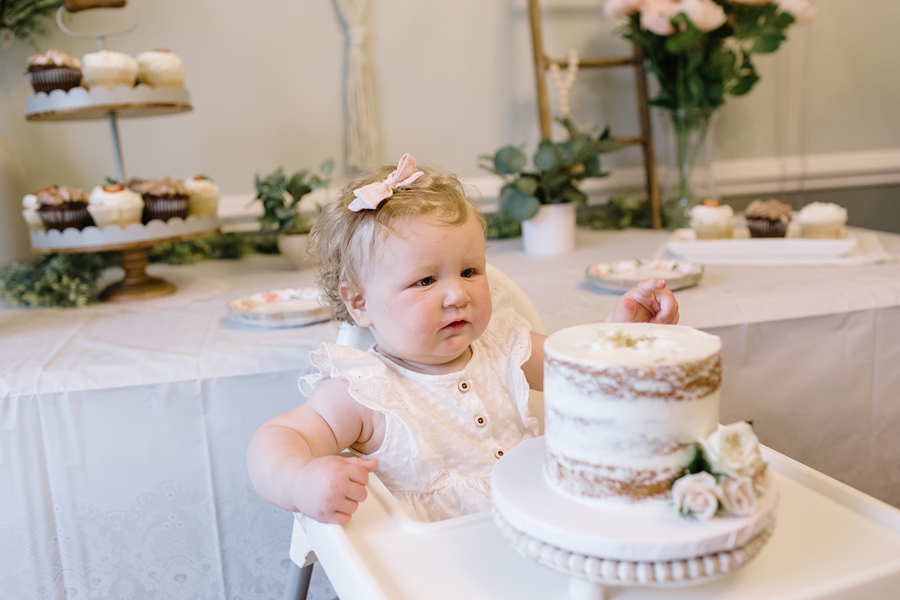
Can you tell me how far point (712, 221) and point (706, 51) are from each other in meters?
0.55

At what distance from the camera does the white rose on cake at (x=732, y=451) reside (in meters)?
0.48

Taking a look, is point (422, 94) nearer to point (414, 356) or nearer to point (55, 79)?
point (55, 79)

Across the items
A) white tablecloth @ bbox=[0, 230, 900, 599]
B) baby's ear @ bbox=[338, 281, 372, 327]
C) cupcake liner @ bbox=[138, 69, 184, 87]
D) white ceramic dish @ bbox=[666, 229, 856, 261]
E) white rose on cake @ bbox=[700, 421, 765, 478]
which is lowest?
white tablecloth @ bbox=[0, 230, 900, 599]

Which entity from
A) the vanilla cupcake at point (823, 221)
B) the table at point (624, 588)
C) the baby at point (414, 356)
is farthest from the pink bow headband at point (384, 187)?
the vanilla cupcake at point (823, 221)

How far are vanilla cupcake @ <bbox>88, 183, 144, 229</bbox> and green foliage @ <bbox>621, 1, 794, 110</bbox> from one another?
1.40 metres

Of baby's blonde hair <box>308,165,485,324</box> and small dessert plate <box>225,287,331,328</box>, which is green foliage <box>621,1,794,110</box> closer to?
small dessert plate <box>225,287,331,328</box>

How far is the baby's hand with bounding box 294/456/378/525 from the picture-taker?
0.67m

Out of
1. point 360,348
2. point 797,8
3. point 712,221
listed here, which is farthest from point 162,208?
point 797,8

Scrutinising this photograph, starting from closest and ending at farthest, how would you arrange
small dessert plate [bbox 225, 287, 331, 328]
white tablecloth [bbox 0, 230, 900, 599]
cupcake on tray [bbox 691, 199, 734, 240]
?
1. white tablecloth [bbox 0, 230, 900, 599]
2. small dessert plate [bbox 225, 287, 331, 328]
3. cupcake on tray [bbox 691, 199, 734, 240]

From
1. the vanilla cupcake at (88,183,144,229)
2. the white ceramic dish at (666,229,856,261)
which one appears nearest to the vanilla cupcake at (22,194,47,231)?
the vanilla cupcake at (88,183,144,229)

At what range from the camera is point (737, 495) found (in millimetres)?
481

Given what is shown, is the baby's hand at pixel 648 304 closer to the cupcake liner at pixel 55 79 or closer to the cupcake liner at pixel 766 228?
the cupcake liner at pixel 766 228

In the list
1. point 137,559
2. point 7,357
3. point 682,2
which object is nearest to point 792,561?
point 137,559

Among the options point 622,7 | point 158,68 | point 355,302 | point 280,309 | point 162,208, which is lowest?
point 280,309
